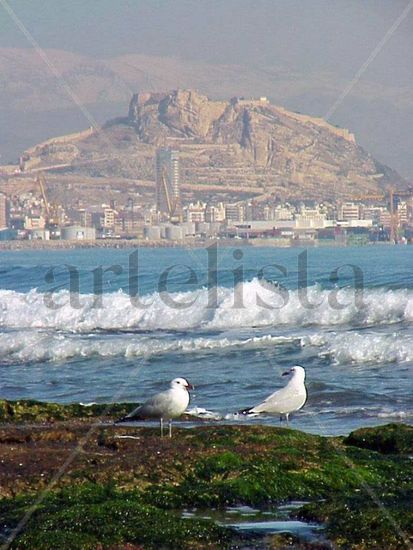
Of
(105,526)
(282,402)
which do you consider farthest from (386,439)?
(105,526)

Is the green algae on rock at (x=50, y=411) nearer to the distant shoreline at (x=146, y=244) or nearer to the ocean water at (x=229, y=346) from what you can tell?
the ocean water at (x=229, y=346)

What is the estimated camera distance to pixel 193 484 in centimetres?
687

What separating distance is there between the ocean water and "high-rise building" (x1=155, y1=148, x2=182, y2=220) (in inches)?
4090

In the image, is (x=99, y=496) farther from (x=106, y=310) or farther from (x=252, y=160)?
(x=252, y=160)

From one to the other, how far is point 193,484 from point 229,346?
12875mm

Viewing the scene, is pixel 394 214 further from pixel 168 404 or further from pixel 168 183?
pixel 168 404

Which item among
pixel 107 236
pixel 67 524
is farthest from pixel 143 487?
pixel 107 236

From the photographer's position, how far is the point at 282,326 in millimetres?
23891

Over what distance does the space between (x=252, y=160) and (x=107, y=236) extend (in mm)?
70875

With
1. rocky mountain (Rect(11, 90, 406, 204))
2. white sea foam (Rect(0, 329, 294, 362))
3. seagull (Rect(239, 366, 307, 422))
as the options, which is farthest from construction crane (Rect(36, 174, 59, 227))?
seagull (Rect(239, 366, 307, 422))

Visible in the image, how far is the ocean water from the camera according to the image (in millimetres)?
13070

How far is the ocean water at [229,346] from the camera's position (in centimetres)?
1307

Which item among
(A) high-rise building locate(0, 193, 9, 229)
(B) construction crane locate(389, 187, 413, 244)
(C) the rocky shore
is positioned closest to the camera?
(C) the rocky shore

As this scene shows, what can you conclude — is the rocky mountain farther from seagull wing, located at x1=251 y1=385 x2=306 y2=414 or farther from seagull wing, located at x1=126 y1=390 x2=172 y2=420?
seagull wing, located at x1=126 y1=390 x2=172 y2=420
